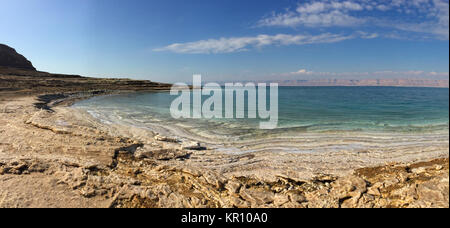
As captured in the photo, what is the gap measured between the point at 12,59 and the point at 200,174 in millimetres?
84617

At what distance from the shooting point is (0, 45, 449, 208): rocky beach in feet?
13.4

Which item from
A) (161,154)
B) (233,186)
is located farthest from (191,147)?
(233,186)

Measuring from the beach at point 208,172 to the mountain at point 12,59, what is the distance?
72.9 meters

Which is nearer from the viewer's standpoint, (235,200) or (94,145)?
(235,200)

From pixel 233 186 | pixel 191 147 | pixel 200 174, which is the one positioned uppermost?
pixel 191 147

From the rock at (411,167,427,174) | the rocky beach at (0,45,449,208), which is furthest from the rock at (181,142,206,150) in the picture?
the rock at (411,167,427,174)

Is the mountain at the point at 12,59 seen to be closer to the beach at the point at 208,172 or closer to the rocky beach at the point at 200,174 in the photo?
the beach at the point at 208,172

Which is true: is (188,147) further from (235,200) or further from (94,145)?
(235,200)

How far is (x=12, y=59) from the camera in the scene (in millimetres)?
60625

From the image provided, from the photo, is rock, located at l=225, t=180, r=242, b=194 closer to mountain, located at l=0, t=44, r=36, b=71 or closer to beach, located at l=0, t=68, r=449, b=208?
beach, located at l=0, t=68, r=449, b=208

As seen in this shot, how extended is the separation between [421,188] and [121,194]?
5.92 m

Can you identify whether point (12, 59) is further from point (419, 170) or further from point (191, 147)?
point (419, 170)
